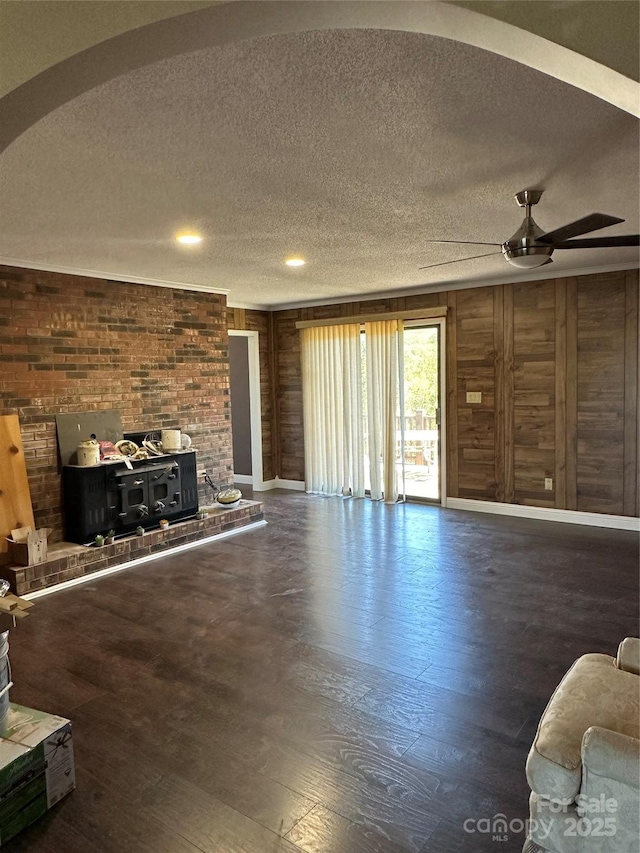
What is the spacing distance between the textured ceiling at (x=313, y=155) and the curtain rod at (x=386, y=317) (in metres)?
→ 2.00

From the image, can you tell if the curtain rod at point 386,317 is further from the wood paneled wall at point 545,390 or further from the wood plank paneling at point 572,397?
the wood plank paneling at point 572,397

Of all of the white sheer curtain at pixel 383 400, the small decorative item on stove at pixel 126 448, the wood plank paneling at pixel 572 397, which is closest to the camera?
the small decorative item on stove at pixel 126 448

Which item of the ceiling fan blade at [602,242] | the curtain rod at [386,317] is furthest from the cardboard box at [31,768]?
the curtain rod at [386,317]

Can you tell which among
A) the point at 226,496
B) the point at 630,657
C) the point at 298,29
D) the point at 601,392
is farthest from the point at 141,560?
the point at 601,392

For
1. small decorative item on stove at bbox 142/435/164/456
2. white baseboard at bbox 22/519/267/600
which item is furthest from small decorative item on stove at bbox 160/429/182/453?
white baseboard at bbox 22/519/267/600

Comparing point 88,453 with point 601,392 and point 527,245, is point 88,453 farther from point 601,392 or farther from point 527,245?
point 601,392

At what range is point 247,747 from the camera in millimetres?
2283

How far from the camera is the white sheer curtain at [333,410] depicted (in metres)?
7.00

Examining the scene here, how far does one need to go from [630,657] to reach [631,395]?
387 cm

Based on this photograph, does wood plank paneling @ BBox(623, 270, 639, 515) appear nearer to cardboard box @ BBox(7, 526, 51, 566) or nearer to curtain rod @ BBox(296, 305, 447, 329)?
curtain rod @ BBox(296, 305, 447, 329)

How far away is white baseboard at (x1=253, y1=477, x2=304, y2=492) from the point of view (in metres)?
7.73

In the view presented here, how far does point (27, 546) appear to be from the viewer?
4020mm

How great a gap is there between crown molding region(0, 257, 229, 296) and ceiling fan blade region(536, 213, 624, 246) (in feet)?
11.9

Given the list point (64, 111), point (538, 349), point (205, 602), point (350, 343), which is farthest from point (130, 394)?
point (538, 349)
